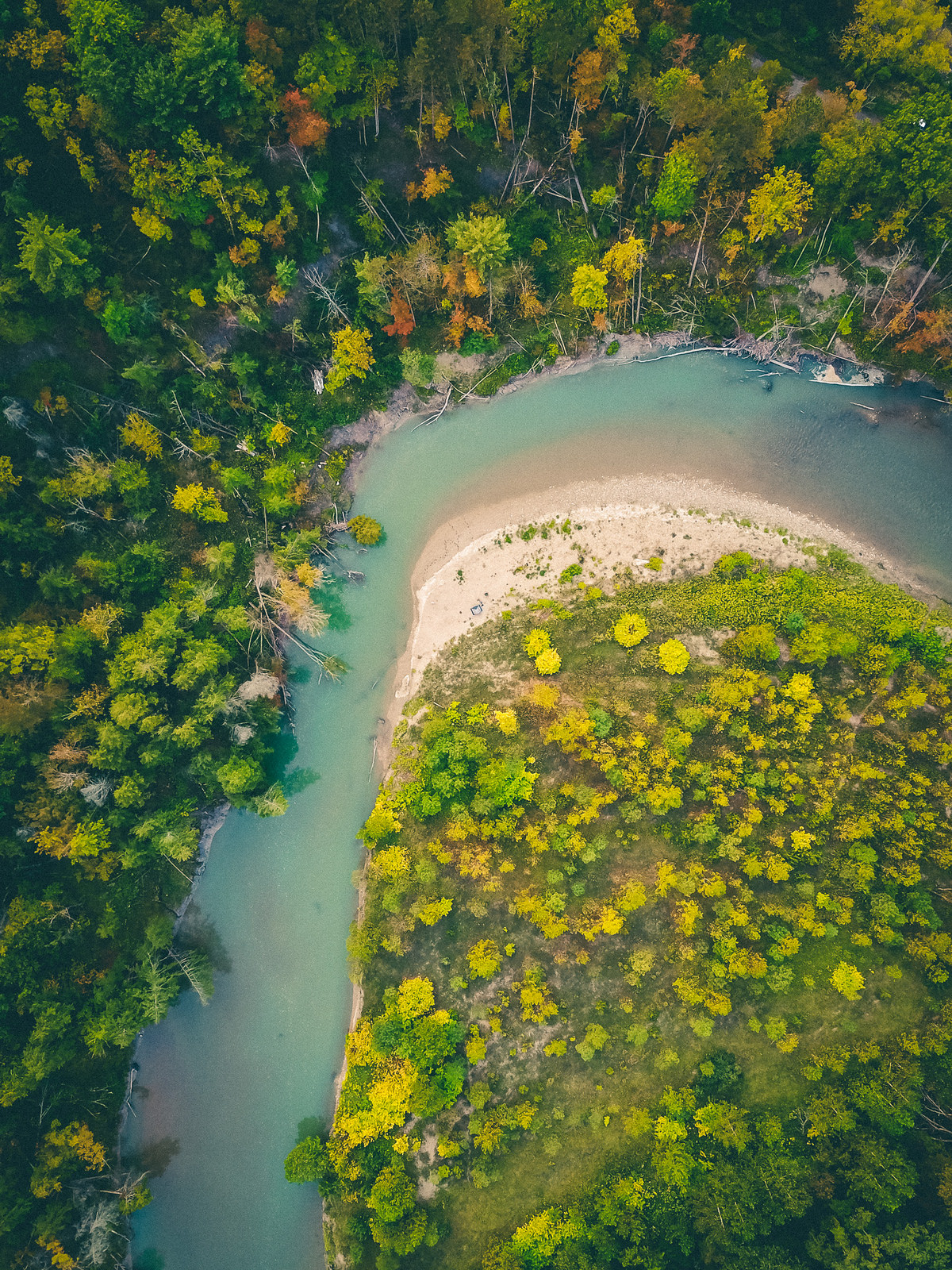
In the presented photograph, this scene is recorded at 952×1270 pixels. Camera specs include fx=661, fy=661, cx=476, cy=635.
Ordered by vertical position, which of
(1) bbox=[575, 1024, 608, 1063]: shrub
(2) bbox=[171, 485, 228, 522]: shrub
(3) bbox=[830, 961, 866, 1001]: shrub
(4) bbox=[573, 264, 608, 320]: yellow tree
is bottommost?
(1) bbox=[575, 1024, 608, 1063]: shrub

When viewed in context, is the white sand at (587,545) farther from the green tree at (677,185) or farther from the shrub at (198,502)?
the green tree at (677,185)

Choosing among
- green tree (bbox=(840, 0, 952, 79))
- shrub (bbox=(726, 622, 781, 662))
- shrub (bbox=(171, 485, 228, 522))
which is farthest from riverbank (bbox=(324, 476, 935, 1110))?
green tree (bbox=(840, 0, 952, 79))

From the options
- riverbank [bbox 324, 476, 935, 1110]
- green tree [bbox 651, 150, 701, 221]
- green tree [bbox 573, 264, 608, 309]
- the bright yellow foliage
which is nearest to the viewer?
green tree [bbox 651, 150, 701, 221]

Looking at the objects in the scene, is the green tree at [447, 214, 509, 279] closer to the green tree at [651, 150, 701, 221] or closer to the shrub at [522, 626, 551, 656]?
the green tree at [651, 150, 701, 221]

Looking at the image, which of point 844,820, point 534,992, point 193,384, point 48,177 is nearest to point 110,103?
point 48,177

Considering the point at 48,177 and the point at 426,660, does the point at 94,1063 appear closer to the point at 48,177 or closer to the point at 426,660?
the point at 426,660

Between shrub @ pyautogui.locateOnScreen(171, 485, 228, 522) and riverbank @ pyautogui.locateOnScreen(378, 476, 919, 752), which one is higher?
shrub @ pyautogui.locateOnScreen(171, 485, 228, 522)

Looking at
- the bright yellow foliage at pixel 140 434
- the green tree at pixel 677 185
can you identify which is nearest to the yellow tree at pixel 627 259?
the green tree at pixel 677 185
